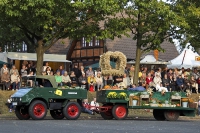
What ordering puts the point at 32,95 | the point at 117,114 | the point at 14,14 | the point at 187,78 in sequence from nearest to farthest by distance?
1. the point at 32,95
2. the point at 117,114
3. the point at 14,14
4. the point at 187,78

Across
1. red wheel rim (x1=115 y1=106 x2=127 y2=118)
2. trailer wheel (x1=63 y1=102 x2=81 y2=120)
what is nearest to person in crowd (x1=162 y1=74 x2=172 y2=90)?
red wheel rim (x1=115 y1=106 x2=127 y2=118)

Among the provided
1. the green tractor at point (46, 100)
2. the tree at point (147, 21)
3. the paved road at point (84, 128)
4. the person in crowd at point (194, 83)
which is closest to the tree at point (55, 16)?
the tree at point (147, 21)

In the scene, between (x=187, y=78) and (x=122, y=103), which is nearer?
(x=122, y=103)

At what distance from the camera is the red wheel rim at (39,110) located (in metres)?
25.8

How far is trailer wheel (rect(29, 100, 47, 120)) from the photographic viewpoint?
2567 cm

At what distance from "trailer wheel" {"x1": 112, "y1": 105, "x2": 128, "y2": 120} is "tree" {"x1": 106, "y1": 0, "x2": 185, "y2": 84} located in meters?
8.33

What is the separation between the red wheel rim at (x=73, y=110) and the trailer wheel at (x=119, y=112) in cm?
206

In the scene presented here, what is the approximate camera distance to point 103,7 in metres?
34.1

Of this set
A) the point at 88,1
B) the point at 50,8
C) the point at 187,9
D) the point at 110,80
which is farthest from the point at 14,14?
the point at 187,9

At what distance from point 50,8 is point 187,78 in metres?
10.5

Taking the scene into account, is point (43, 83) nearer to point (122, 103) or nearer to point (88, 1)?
point (122, 103)

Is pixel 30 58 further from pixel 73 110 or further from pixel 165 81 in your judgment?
pixel 73 110

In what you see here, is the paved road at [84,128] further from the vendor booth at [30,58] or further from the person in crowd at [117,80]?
the vendor booth at [30,58]

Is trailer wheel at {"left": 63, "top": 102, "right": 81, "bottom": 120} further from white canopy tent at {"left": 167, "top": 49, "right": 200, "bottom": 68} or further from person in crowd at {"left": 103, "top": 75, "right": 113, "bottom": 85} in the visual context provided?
white canopy tent at {"left": 167, "top": 49, "right": 200, "bottom": 68}
